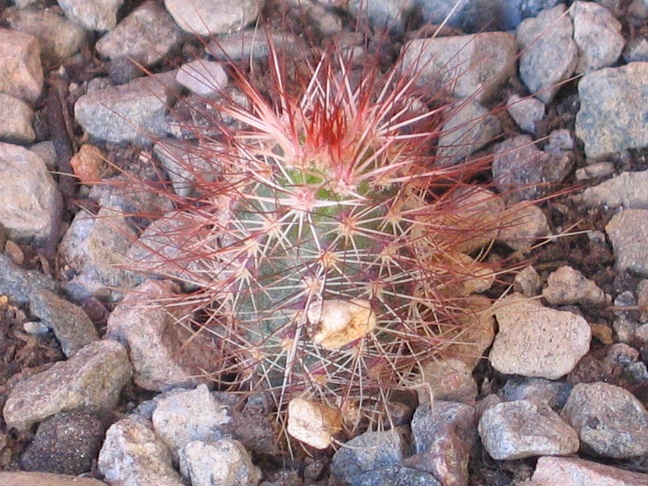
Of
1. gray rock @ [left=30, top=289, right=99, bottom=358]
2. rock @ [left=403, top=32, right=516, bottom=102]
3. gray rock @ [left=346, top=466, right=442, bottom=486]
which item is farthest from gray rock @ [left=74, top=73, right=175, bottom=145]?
gray rock @ [left=346, top=466, right=442, bottom=486]

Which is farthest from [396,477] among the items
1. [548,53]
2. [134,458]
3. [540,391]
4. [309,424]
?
[548,53]

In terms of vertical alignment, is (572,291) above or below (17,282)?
below

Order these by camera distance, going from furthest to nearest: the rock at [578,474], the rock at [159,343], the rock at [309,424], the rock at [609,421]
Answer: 1. the rock at [159,343]
2. the rock at [309,424]
3. the rock at [609,421]
4. the rock at [578,474]

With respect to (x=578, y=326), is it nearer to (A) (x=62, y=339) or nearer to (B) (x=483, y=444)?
(B) (x=483, y=444)

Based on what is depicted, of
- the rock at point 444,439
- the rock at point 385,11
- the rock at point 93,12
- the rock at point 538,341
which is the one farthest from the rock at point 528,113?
the rock at point 93,12

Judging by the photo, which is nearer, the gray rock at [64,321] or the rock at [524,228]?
the gray rock at [64,321]

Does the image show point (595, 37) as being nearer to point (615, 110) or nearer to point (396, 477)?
point (615, 110)

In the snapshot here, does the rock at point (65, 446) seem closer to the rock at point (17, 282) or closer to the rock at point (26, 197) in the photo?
the rock at point (17, 282)

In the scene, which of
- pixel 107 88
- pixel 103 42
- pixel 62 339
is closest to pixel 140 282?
pixel 62 339
